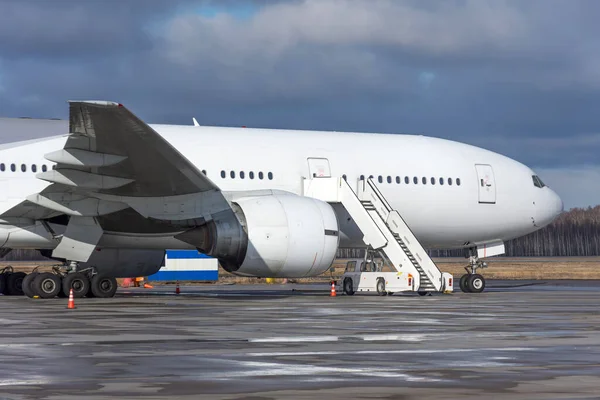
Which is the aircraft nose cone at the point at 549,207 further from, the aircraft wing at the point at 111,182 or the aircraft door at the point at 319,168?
the aircraft wing at the point at 111,182

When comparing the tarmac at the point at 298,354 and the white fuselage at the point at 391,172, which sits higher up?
the white fuselage at the point at 391,172

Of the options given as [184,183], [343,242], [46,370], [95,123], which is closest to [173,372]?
[46,370]

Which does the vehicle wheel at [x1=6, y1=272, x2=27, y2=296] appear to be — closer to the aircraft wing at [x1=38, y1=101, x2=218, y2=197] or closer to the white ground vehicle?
the aircraft wing at [x1=38, y1=101, x2=218, y2=197]

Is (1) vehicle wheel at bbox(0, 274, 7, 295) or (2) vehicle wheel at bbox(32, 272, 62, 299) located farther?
(1) vehicle wheel at bbox(0, 274, 7, 295)

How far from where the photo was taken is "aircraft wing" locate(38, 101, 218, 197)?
21.3 m

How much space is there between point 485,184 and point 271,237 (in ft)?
33.6

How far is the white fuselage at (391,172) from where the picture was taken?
2667cm

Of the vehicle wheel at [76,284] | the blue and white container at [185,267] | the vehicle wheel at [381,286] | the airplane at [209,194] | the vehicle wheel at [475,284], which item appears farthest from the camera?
the blue and white container at [185,267]

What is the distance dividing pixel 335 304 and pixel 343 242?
5901mm

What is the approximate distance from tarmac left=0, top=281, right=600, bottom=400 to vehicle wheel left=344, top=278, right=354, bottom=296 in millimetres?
9213

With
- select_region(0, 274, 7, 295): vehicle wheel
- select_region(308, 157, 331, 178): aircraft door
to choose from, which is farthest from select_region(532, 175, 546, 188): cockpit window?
select_region(0, 274, 7, 295): vehicle wheel

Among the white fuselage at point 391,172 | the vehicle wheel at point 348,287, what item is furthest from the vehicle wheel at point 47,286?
the vehicle wheel at point 348,287

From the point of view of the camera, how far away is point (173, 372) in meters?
9.74

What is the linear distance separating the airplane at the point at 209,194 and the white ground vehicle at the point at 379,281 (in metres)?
0.94
